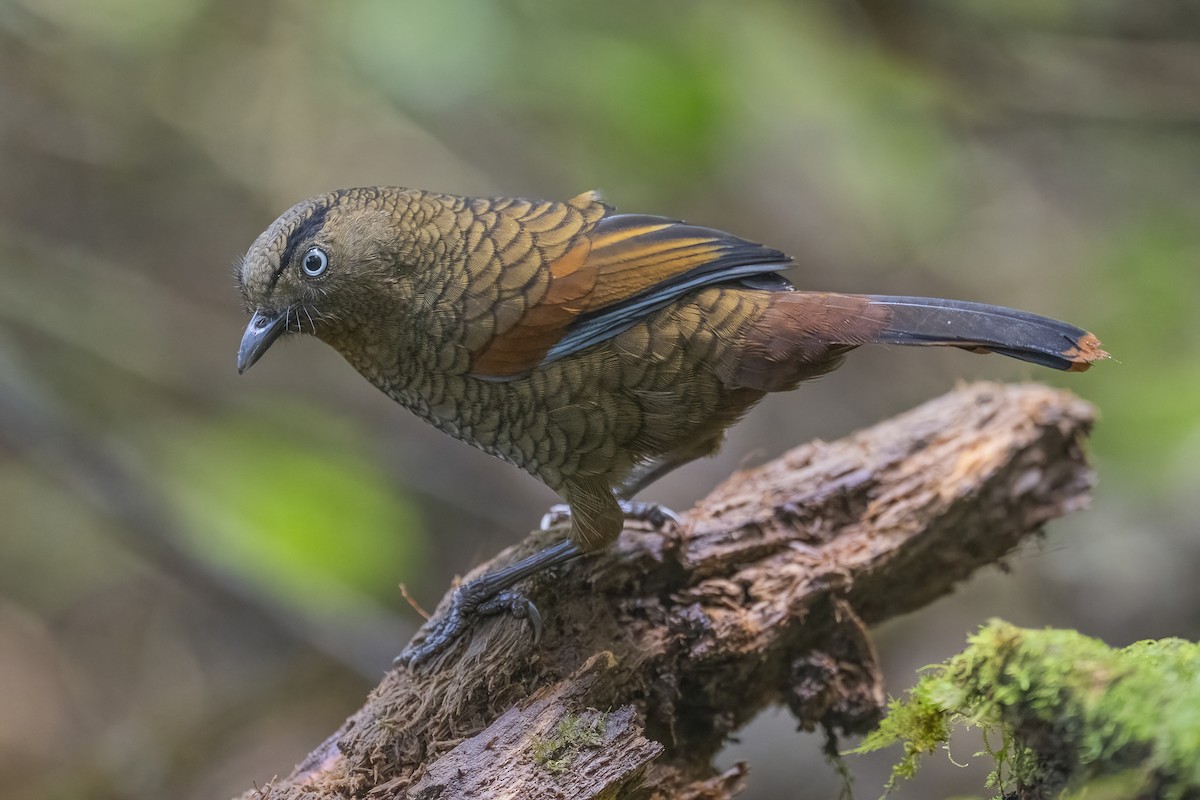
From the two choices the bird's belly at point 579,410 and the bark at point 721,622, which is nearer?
the bark at point 721,622

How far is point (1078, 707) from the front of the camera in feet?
6.25

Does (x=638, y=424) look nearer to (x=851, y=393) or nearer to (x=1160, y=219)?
(x=851, y=393)

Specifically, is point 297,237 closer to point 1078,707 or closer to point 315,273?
point 315,273

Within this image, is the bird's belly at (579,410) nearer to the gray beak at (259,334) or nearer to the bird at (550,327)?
the bird at (550,327)

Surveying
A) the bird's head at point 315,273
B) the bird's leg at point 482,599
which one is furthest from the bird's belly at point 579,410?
the bird's head at point 315,273

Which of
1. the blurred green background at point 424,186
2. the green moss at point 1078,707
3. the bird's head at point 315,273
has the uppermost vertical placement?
the blurred green background at point 424,186

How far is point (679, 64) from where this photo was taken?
6137mm

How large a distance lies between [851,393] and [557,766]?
5.58 metres

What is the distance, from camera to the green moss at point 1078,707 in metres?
1.79

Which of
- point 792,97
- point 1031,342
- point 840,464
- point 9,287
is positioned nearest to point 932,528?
point 840,464

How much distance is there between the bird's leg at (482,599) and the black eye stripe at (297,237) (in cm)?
125

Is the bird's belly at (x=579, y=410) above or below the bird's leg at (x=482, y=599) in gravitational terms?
above

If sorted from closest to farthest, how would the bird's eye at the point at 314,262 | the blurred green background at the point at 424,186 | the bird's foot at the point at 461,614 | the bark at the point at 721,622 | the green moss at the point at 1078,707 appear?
the green moss at the point at 1078,707 → the bark at the point at 721,622 → the bird's eye at the point at 314,262 → the bird's foot at the point at 461,614 → the blurred green background at the point at 424,186

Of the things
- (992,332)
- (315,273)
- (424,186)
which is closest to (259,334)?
(315,273)
